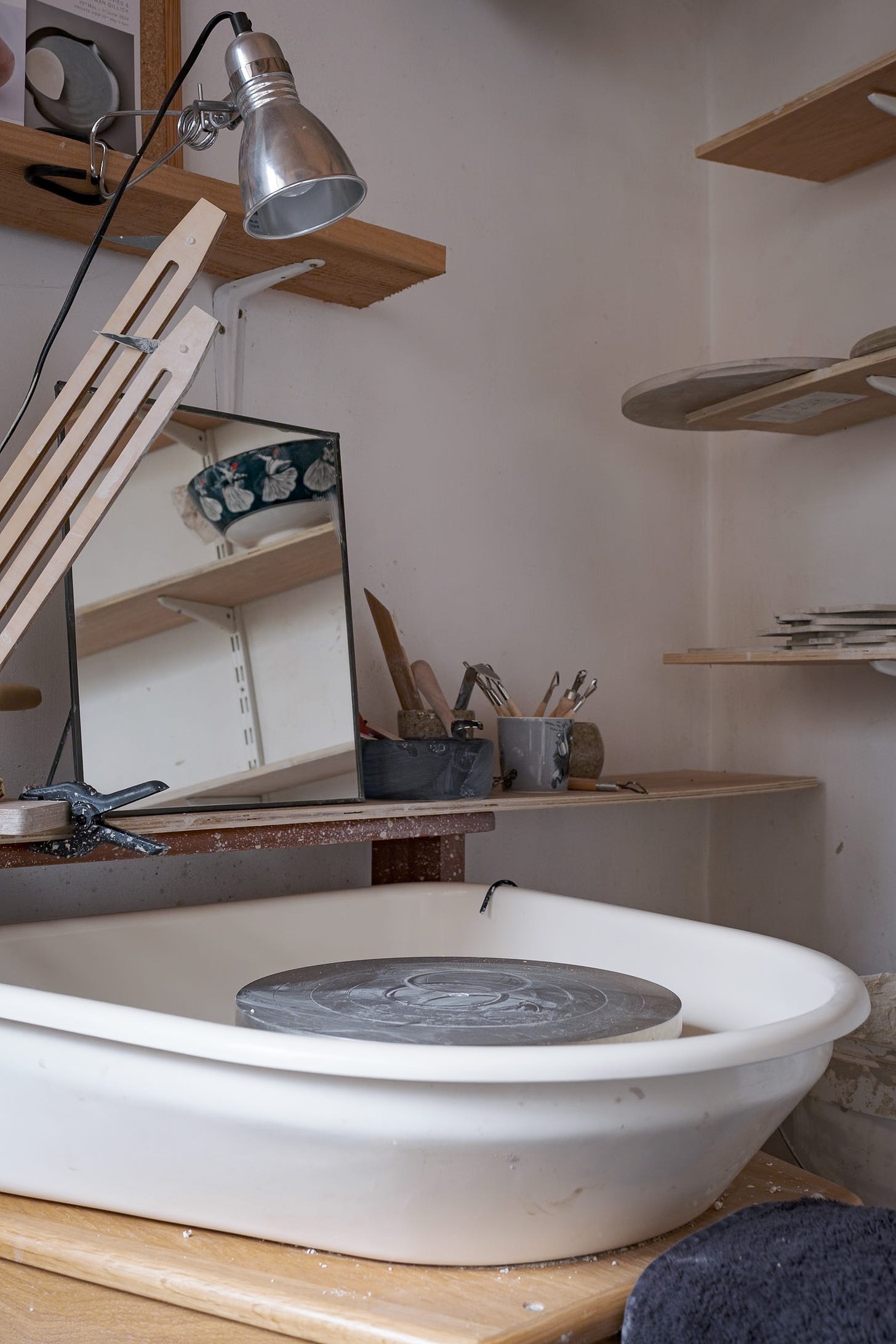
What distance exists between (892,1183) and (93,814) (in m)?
1.18

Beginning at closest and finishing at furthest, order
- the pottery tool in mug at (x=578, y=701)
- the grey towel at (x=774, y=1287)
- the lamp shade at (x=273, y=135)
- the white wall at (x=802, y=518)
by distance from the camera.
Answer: the grey towel at (x=774, y=1287) → the lamp shade at (x=273, y=135) → the pottery tool in mug at (x=578, y=701) → the white wall at (x=802, y=518)

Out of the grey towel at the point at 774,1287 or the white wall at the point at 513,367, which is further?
the white wall at the point at 513,367

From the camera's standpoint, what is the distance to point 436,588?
166 cm

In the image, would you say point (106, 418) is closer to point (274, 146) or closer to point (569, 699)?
point (274, 146)

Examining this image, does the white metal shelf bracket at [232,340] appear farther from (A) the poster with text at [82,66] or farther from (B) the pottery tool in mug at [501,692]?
(B) the pottery tool in mug at [501,692]

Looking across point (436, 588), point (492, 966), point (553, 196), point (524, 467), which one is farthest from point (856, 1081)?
point (553, 196)

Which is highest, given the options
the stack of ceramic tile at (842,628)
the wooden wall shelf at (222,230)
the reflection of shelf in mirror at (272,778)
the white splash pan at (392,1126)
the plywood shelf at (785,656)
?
the wooden wall shelf at (222,230)

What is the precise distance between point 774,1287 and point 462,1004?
0.33 m

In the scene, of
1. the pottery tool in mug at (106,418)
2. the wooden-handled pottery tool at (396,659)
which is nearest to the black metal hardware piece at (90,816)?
the pottery tool in mug at (106,418)

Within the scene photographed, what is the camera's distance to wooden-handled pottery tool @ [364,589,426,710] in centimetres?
147

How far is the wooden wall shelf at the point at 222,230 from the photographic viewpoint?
110cm

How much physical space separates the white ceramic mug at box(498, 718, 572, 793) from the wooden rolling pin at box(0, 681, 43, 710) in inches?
25.9

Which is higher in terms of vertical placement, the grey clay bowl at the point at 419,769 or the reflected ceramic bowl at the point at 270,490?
the reflected ceramic bowl at the point at 270,490

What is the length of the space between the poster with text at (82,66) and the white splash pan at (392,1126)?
0.98m
